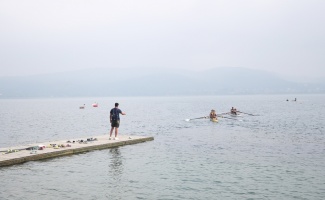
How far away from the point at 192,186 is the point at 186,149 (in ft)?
37.5

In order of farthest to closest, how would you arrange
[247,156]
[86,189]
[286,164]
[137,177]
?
[247,156]
[286,164]
[137,177]
[86,189]

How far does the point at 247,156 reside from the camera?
82.1 feet

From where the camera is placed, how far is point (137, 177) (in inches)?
751

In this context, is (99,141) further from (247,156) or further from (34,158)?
(247,156)

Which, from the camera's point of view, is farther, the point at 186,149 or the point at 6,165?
the point at 186,149

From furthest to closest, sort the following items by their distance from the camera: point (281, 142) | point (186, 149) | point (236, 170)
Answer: point (281, 142) → point (186, 149) → point (236, 170)

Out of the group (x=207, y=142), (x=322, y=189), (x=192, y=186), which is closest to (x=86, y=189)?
(x=192, y=186)

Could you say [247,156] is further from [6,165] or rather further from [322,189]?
[6,165]

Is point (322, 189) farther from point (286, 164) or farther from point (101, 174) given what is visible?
point (101, 174)

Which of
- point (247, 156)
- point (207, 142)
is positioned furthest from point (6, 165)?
point (207, 142)

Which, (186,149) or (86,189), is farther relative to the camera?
(186,149)

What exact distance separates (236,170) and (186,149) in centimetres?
851

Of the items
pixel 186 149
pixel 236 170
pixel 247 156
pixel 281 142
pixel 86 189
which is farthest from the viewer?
pixel 281 142

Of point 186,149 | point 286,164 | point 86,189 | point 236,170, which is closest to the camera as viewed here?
point 86,189
